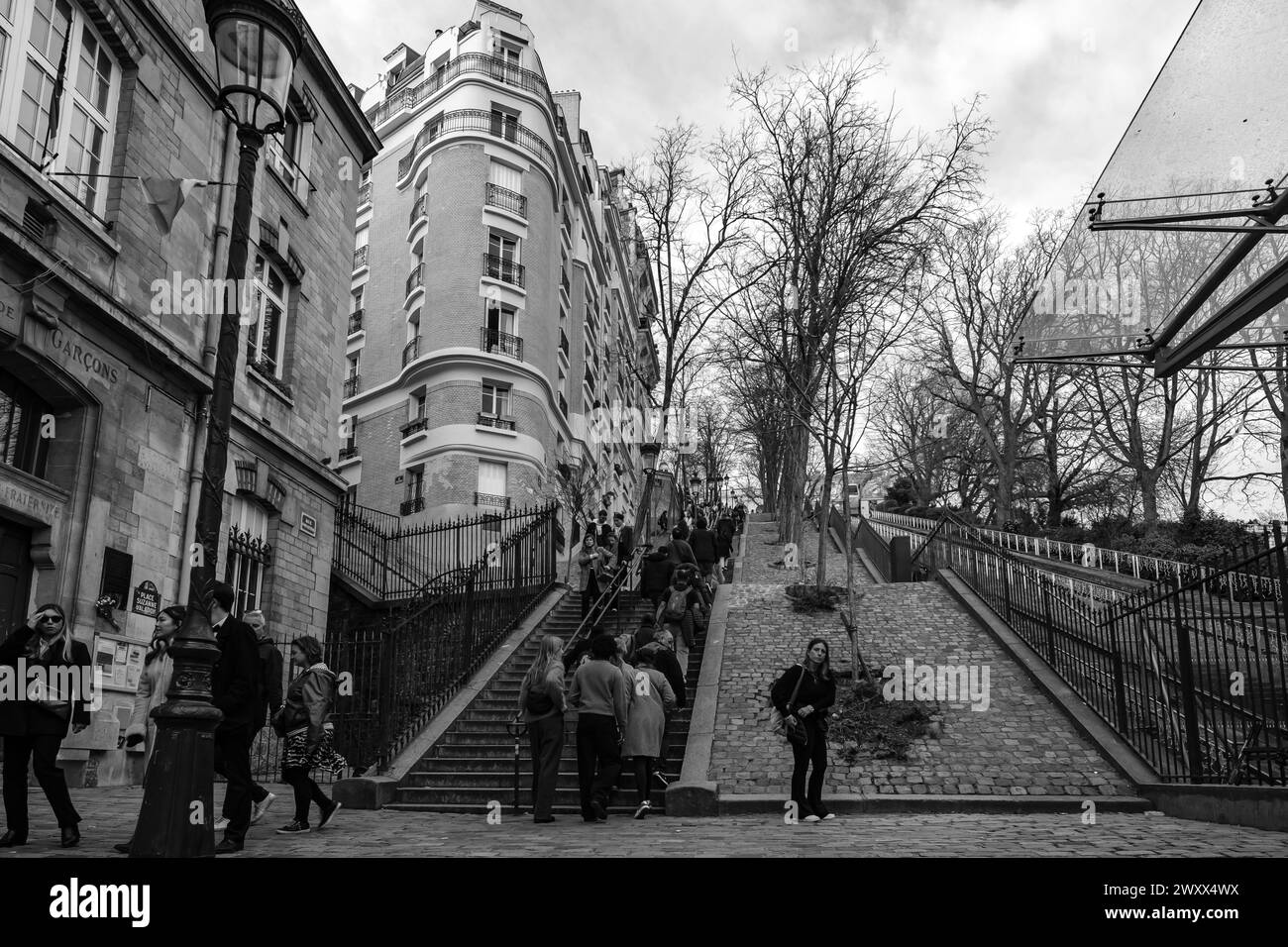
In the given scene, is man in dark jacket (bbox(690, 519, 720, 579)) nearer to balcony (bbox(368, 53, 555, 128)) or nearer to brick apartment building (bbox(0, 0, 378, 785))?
brick apartment building (bbox(0, 0, 378, 785))

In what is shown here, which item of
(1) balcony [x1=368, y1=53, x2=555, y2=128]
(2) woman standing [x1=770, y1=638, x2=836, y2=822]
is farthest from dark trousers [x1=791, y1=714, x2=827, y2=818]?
(1) balcony [x1=368, y1=53, x2=555, y2=128]

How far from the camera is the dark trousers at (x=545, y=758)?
9.36m

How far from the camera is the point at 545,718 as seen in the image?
9.48 metres

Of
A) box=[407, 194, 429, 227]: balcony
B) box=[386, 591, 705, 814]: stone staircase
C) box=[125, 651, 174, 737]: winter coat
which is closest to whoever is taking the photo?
box=[125, 651, 174, 737]: winter coat

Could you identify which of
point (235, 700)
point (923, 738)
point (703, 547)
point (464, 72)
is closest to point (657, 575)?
point (703, 547)

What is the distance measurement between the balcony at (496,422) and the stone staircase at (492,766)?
18.2 metres

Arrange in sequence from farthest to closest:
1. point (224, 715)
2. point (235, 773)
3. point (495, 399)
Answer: point (495, 399)
point (235, 773)
point (224, 715)

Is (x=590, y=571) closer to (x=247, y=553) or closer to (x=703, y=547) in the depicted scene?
(x=703, y=547)

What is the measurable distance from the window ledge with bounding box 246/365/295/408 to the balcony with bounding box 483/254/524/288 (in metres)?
17.5

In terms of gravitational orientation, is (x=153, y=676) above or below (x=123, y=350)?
below

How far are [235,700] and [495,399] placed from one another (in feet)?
86.7

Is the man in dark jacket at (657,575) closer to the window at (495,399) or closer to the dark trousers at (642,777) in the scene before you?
the dark trousers at (642,777)

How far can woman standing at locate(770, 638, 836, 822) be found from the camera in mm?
9281
